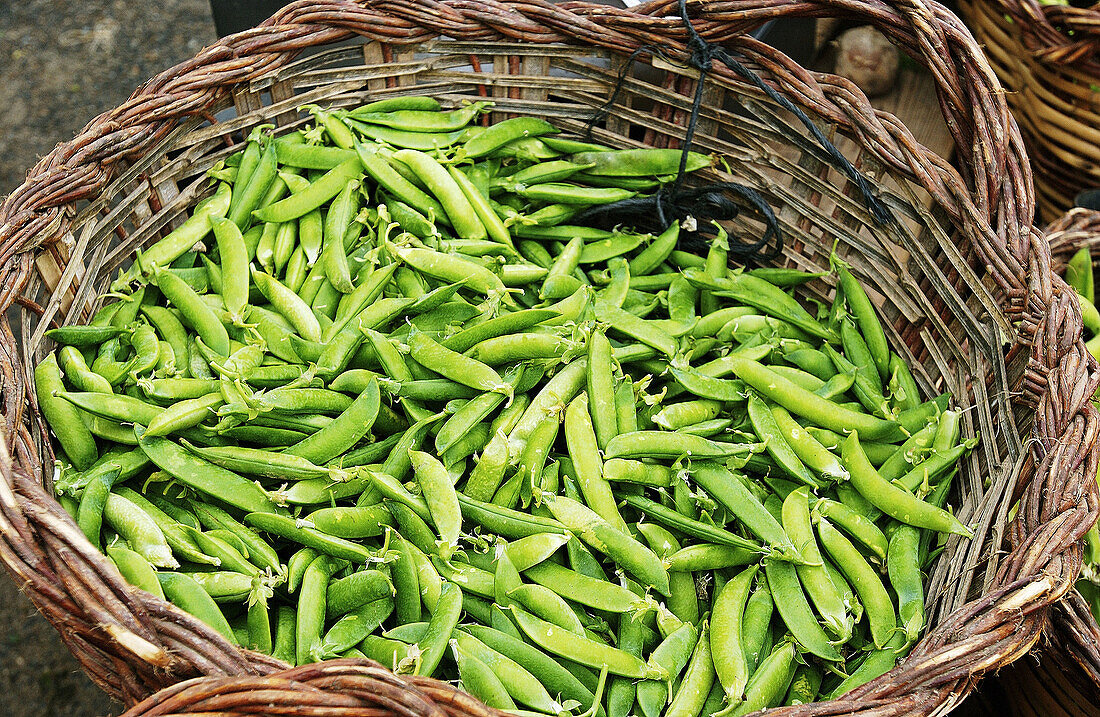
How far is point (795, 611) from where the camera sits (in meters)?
1.44

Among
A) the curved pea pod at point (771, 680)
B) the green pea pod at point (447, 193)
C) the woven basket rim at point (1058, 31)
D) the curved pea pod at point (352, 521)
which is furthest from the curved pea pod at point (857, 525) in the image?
the woven basket rim at point (1058, 31)

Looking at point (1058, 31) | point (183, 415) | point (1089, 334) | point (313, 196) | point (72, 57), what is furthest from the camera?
point (72, 57)

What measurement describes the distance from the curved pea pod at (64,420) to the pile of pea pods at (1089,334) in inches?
74.6

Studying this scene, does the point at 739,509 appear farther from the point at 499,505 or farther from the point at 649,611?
the point at 499,505

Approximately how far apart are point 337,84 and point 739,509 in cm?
134

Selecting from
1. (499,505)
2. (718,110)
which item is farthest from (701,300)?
(499,505)

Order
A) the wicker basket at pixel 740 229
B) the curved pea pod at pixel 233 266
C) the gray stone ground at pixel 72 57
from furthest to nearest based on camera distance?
1. the gray stone ground at pixel 72 57
2. the curved pea pod at pixel 233 266
3. the wicker basket at pixel 740 229

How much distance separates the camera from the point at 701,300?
196 centimetres

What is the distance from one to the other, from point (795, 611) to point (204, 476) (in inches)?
40.7

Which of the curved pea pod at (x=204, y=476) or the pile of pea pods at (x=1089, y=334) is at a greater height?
the curved pea pod at (x=204, y=476)

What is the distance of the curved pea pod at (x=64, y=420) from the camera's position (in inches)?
58.0

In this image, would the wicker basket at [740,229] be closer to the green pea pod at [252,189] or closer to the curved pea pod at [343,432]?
the green pea pod at [252,189]

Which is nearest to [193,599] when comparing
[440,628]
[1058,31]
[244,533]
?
[244,533]

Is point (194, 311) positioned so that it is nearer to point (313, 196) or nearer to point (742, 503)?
point (313, 196)
